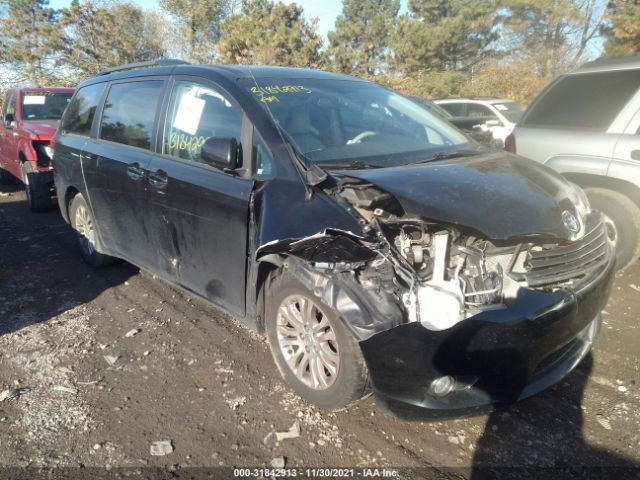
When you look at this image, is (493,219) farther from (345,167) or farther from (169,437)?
(169,437)

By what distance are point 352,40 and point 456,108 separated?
21.1 metres

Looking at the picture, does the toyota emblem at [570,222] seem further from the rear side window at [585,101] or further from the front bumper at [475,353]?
the rear side window at [585,101]

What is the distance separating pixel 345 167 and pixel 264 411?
59.0 inches

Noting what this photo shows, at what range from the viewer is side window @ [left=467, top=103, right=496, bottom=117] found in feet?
36.5

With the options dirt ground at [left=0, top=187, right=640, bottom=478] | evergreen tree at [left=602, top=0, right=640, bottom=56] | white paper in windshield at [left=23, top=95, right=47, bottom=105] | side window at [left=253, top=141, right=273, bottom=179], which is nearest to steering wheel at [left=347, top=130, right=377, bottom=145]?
side window at [left=253, top=141, right=273, bottom=179]

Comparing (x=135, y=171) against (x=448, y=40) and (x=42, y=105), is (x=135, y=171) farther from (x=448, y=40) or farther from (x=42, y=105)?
(x=448, y=40)

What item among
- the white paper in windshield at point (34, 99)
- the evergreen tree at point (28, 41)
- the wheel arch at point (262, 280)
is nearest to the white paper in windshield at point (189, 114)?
the wheel arch at point (262, 280)

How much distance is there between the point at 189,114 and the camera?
3.46 meters

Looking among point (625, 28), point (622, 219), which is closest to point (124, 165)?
point (622, 219)

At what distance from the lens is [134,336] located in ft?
12.2

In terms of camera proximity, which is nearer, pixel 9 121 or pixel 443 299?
pixel 443 299

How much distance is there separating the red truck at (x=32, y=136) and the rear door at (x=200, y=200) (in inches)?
180

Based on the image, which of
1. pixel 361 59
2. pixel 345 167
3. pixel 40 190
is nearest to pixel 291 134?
pixel 345 167

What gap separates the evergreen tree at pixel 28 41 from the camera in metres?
29.8
